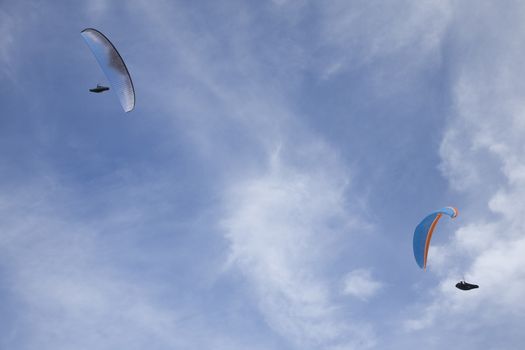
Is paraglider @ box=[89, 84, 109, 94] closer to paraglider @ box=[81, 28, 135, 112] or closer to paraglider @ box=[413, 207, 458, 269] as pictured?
paraglider @ box=[81, 28, 135, 112]

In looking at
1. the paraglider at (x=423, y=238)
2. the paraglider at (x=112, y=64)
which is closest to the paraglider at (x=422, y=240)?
the paraglider at (x=423, y=238)

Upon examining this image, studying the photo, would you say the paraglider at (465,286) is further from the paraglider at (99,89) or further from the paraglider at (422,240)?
the paraglider at (99,89)

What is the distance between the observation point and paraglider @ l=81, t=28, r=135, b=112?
122ft

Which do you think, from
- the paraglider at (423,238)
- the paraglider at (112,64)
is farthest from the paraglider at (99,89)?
the paraglider at (423,238)

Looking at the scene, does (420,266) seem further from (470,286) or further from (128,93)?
(128,93)

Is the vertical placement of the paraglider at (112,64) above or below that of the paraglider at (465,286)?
above

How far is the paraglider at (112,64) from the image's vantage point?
122 ft

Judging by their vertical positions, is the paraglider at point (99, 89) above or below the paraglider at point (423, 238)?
above

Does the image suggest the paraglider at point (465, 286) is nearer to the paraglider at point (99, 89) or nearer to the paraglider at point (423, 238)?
the paraglider at point (423, 238)

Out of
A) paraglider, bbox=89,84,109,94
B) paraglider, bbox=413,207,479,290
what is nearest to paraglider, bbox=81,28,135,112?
paraglider, bbox=89,84,109,94

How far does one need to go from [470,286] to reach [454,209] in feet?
24.3

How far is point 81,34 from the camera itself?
124ft

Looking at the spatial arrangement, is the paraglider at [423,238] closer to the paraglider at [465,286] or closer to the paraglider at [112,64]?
the paraglider at [465,286]

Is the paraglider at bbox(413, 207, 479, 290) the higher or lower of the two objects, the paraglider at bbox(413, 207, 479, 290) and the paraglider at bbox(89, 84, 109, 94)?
the lower
